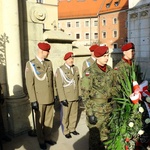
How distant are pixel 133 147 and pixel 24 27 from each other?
341 cm

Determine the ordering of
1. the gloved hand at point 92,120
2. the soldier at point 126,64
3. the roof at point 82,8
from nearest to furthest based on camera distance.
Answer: the gloved hand at point 92,120
the soldier at point 126,64
the roof at point 82,8

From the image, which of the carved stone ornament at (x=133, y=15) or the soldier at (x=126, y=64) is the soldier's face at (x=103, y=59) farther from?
the carved stone ornament at (x=133, y=15)

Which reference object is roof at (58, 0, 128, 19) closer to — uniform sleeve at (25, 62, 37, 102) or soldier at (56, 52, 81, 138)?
soldier at (56, 52, 81, 138)

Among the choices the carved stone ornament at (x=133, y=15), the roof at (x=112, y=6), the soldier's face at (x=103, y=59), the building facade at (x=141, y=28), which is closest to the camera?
the soldier's face at (x=103, y=59)

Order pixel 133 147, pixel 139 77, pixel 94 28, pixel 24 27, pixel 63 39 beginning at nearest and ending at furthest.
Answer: pixel 133 147, pixel 139 77, pixel 24 27, pixel 63 39, pixel 94 28

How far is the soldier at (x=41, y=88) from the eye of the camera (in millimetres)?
3852

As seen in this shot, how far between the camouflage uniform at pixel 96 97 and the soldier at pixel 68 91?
120 cm

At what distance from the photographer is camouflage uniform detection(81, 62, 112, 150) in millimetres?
3168

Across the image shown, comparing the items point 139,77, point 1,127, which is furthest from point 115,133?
point 1,127

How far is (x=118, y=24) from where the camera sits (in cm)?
4697

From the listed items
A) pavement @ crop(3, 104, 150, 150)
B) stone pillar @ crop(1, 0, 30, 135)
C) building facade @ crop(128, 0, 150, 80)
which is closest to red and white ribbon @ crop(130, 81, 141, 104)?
pavement @ crop(3, 104, 150, 150)

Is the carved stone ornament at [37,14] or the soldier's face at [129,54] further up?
the carved stone ornament at [37,14]

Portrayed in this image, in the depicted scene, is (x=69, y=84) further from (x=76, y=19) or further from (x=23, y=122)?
(x=76, y=19)

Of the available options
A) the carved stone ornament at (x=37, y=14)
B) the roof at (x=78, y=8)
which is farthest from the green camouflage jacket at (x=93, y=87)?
the roof at (x=78, y=8)
